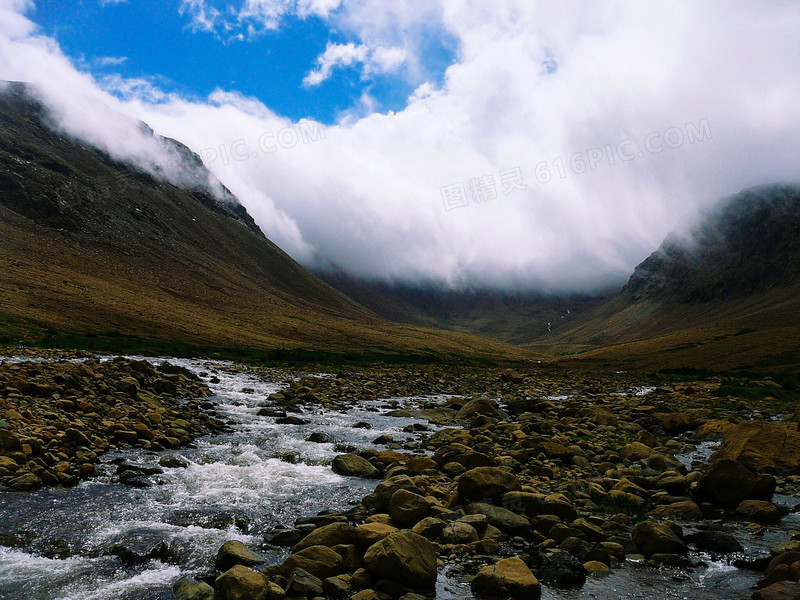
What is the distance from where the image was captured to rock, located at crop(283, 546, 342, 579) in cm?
934

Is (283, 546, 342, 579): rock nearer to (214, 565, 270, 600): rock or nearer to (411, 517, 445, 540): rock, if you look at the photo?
(214, 565, 270, 600): rock

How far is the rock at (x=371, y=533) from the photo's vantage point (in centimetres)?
1025

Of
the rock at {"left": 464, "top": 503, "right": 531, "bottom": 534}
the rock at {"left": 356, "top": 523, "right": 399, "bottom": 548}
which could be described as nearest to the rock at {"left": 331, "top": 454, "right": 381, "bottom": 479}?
the rock at {"left": 464, "top": 503, "right": 531, "bottom": 534}

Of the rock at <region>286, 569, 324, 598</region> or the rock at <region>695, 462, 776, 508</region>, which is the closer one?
the rock at <region>286, 569, 324, 598</region>

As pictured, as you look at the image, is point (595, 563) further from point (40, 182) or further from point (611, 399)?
point (40, 182)

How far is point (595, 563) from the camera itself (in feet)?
32.9

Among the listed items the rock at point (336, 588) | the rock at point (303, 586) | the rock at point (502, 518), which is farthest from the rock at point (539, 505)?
the rock at point (303, 586)

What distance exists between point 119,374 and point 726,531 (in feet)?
100

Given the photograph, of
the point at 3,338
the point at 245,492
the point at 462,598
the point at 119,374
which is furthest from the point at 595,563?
the point at 3,338

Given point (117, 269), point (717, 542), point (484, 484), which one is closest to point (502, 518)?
point (484, 484)

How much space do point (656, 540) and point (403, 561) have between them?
575 centimetres

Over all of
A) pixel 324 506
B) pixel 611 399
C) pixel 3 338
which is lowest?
pixel 611 399

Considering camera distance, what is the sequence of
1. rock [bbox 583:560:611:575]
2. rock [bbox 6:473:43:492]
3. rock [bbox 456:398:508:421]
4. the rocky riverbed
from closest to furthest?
the rocky riverbed
rock [bbox 583:560:611:575]
rock [bbox 6:473:43:492]
rock [bbox 456:398:508:421]

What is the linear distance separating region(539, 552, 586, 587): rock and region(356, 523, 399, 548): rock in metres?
3.20
